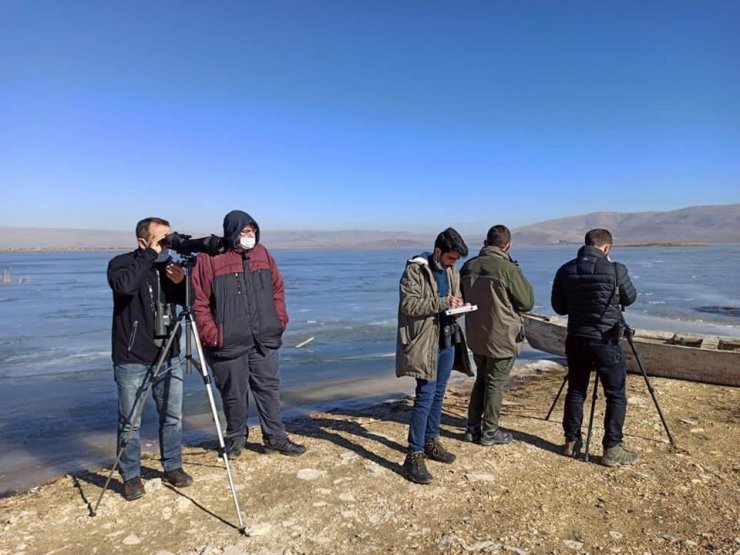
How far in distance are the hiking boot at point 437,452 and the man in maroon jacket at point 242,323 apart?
1.22 m

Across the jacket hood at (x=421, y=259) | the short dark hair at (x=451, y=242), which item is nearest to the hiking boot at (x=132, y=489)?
the jacket hood at (x=421, y=259)

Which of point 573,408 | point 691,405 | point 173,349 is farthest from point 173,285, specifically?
point 691,405

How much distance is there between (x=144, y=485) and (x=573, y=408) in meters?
3.86

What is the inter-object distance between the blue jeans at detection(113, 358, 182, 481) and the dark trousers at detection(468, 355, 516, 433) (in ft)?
9.17

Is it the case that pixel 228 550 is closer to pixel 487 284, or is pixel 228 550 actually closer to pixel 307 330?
pixel 487 284

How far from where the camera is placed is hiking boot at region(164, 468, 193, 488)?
14.3ft

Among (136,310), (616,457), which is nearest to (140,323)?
(136,310)

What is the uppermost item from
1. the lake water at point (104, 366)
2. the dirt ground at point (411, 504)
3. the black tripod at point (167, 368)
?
the black tripod at point (167, 368)

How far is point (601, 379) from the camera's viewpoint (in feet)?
15.2

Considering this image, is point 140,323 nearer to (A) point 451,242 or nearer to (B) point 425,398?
(B) point 425,398

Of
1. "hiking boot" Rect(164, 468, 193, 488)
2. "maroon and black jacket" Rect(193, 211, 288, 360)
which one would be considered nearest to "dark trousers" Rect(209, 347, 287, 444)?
"maroon and black jacket" Rect(193, 211, 288, 360)

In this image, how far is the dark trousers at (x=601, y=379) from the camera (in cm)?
464

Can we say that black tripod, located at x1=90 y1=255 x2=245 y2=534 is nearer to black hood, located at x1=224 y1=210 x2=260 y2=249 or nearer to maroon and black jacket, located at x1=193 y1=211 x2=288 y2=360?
maroon and black jacket, located at x1=193 y1=211 x2=288 y2=360

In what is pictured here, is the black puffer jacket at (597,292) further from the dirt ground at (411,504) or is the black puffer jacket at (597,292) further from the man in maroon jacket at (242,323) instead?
the man in maroon jacket at (242,323)
